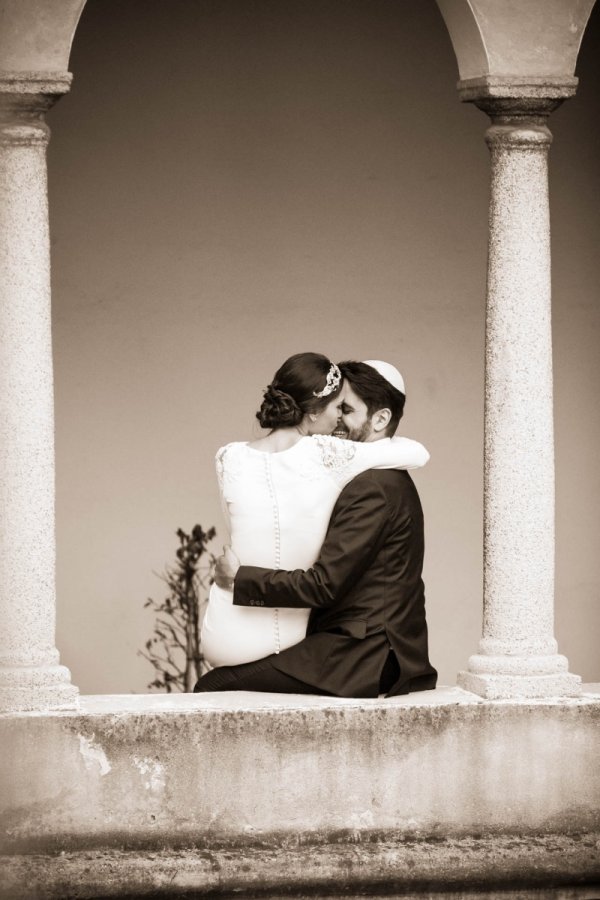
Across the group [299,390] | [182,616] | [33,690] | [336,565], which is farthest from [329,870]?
[182,616]

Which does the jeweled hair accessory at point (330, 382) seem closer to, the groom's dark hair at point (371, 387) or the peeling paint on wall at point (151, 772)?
the groom's dark hair at point (371, 387)

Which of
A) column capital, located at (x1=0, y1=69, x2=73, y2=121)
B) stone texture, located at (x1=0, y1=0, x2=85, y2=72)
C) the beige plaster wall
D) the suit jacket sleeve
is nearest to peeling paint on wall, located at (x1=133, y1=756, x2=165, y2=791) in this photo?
the suit jacket sleeve

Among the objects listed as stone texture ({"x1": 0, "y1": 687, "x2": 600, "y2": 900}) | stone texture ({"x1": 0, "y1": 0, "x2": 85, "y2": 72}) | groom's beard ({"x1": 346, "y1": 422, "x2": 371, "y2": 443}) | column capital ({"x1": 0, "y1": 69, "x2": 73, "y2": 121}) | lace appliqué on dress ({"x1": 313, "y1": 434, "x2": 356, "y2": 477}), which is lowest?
stone texture ({"x1": 0, "y1": 687, "x2": 600, "y2": 900})

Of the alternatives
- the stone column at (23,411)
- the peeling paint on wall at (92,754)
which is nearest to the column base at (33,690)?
the stone column at (23,411)

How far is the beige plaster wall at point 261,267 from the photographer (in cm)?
909

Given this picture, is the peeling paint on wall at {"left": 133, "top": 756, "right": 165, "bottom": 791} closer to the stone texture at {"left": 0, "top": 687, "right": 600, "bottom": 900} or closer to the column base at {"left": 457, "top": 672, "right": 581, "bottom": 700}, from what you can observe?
the stone texture at {"left": 0, "top": 687, "right": 600, "bottom": 900}

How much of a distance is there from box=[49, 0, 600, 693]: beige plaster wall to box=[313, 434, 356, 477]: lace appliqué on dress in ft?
9.58

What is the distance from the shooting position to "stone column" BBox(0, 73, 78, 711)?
6.29 metres

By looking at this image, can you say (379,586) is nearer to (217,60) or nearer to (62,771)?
(62,771)

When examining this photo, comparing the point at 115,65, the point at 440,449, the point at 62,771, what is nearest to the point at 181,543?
the point at 440,449

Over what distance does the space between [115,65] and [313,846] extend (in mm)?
4407

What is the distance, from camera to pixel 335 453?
6.35m

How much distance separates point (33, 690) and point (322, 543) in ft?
3.75

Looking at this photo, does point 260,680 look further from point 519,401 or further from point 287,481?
point 519,401
